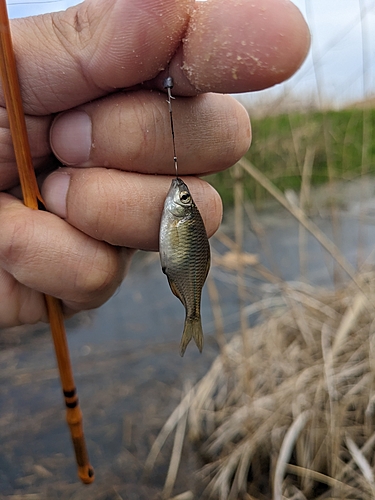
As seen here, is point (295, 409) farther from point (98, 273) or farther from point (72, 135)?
point (72, 135)

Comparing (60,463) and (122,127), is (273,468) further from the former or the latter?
(122,127)

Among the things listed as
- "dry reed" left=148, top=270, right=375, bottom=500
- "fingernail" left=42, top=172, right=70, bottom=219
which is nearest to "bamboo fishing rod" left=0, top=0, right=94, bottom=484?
"fingernail" left=42, top=172, right=70, bottom=219

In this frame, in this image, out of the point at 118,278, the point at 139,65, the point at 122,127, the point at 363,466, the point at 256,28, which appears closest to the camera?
the point at 256,28

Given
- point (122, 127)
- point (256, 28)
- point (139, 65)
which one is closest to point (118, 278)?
point (122, 127)

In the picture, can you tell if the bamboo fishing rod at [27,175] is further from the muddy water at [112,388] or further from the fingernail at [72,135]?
the muddy water at [112,388]

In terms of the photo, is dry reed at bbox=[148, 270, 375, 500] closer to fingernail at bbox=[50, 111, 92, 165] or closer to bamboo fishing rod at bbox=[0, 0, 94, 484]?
bamboo fishing rod at bbox=[0, 0, 94, 484]
